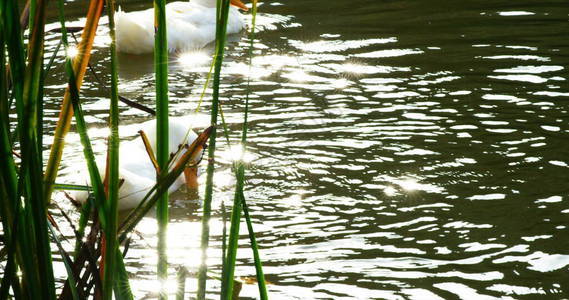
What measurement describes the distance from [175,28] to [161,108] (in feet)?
24.0

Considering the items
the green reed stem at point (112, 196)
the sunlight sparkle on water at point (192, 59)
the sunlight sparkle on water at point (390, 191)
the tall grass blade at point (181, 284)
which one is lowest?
the sunlight sparkle on water at point (390, 191)

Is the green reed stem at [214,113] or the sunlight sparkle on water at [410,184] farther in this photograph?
the sunlight sparkle on water at [410,184]

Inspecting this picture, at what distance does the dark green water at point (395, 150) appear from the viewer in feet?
14.6

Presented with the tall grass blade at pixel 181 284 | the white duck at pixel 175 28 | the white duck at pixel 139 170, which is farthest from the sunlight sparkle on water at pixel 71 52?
the white duck at pixel 175 28

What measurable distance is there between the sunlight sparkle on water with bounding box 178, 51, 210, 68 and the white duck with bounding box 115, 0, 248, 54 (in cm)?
13

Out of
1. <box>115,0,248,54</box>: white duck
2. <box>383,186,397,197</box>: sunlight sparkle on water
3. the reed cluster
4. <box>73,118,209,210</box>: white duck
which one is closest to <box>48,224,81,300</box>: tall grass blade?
the reed cluster

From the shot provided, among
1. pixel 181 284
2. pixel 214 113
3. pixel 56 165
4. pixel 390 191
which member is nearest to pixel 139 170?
pixel 390 191

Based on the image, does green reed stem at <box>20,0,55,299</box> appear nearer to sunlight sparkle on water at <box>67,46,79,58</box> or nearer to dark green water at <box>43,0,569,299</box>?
sunlight sparkle on water at <box>67,46,79,58</box>

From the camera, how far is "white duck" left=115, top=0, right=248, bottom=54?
29.8ft

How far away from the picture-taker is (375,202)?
529cm

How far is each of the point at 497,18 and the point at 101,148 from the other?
4.68 m

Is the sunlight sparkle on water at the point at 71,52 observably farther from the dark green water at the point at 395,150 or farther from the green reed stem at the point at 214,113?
the dark green water at the point at 395,150

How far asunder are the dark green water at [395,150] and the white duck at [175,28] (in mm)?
192

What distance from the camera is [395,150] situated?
6.06 metres
